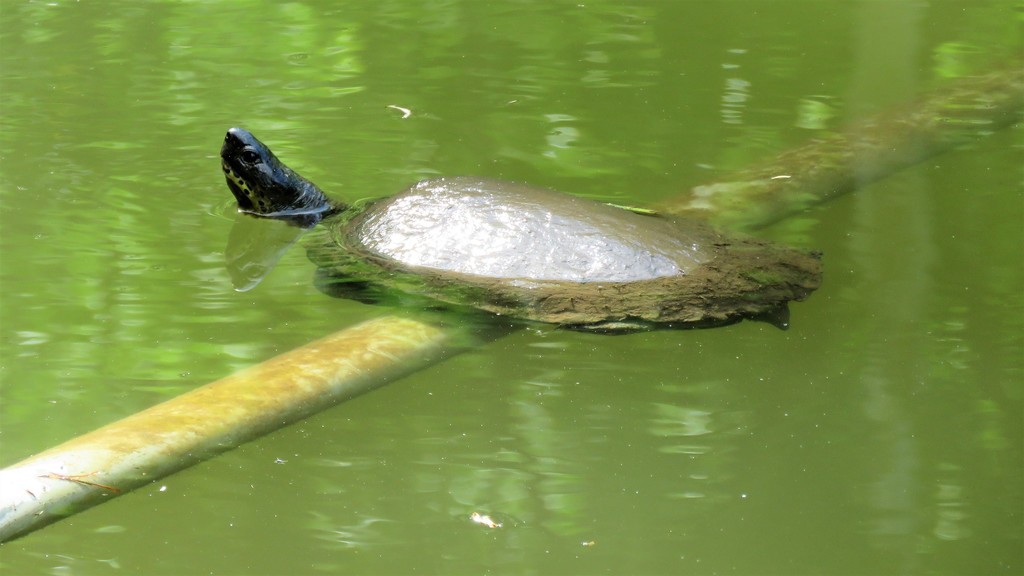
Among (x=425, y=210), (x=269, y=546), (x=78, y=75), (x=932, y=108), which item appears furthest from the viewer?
(x=78, y=75)

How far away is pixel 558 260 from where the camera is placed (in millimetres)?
3273

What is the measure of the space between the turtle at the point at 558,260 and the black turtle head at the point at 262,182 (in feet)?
1.44

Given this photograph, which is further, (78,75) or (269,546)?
(78,75)

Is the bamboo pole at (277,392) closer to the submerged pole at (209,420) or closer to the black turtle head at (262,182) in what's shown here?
the submerged pole at (209,420)

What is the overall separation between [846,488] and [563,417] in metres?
0.73

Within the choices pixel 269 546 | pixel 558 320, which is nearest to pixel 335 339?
pixel 558 320

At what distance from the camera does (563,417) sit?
2.78 meters

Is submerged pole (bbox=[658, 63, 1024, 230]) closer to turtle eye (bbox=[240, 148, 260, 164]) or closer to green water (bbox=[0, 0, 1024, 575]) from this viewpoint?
green water (bbox=[0, 0, 1024, 575])

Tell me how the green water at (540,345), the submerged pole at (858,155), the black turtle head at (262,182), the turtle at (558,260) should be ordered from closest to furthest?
the green water at (540,345) → the turtle at (558,260) → the submerged pole at (858,155) → the black turtle head at (262,182)

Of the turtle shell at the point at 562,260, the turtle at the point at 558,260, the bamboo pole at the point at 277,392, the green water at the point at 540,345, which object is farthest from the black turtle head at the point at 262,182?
the bamboo pole at the point at 277,392

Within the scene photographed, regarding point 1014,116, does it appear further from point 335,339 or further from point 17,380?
point 17,380

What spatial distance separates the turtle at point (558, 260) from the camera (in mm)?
3125

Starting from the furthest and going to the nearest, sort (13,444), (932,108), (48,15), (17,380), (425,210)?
1. (48,15)
2. (932,108)
3. (425,210)
4. (17,380)
5. (13,444)

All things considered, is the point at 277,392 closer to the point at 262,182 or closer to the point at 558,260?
the point at 558,260
